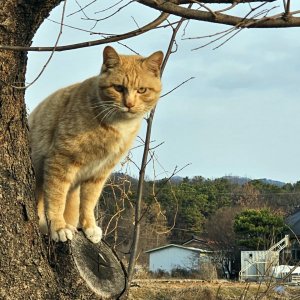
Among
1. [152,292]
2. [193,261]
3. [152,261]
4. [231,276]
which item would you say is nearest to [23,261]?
[152,292]

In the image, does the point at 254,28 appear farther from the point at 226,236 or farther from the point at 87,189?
the point at 226,236

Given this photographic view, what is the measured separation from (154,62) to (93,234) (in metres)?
1.06

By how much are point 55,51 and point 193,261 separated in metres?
20.6

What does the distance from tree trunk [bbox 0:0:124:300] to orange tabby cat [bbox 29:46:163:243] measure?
1.63ft

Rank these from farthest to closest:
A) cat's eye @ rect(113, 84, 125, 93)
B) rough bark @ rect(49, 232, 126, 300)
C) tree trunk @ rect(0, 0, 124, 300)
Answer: cat's eye @ rect(113, 84, 125, 93), rough bark @ rect(49, 232, 126, 300), tree trunk @ rect(0, 0, 124, 300)

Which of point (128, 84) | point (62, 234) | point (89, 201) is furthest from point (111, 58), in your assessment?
point (62, 234)

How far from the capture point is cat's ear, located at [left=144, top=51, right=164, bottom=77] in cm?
308

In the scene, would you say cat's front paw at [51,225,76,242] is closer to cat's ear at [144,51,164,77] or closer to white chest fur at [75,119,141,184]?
white chest fur at [75,119,141,184]

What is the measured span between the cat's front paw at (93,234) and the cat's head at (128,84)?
58 cm

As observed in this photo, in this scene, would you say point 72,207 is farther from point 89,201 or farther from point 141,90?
point 141,90

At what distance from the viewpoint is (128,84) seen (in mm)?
3043

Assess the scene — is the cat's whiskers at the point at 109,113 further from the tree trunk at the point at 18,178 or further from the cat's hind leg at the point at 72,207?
the tree trunk at the point at 18,178

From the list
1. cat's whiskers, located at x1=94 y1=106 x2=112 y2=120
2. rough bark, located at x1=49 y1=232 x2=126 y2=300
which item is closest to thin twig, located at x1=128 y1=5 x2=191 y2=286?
rough bark, located at x1=49 y1=232 x2=126 y2=300

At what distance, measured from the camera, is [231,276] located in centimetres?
1817
